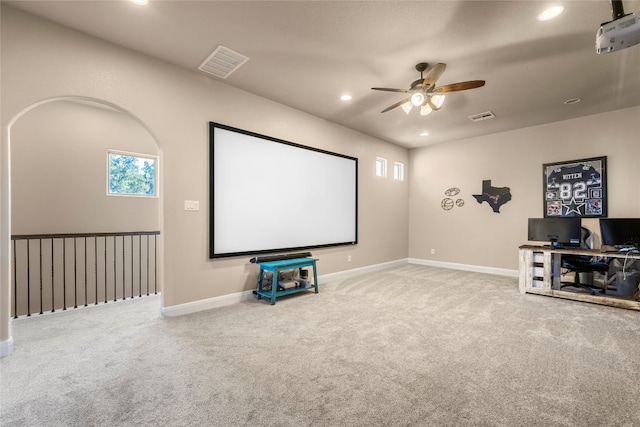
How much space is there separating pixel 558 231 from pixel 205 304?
5451 mm

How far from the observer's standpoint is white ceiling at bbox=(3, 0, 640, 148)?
2514 millimetres

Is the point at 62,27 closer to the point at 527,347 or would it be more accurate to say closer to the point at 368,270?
the point at 527,347

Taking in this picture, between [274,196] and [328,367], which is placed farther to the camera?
[274,196]

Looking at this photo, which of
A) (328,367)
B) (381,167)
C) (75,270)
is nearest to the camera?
(328,367)

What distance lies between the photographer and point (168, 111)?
3.45m

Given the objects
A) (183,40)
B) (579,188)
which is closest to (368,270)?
(579,188)

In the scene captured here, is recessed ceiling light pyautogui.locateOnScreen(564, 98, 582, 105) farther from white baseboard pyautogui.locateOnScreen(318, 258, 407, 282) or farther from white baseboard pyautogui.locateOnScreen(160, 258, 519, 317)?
white baseboard pyautogui.locateOnScreen(318, 258, 407, 282)

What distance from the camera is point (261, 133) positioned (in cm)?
435

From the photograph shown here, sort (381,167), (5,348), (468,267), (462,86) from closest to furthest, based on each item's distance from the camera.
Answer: (5,348) → (462,86) → (468,267) → (381,167)

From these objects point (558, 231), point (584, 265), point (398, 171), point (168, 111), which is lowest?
point (584, 265)

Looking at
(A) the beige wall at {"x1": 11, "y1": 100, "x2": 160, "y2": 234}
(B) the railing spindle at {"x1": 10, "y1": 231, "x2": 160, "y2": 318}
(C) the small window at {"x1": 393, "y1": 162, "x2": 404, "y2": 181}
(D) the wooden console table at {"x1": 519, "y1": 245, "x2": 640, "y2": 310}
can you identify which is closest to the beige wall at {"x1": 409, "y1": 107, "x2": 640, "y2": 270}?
(C) the small window at {"x1": 393, "y1": 162, "x2": 404, "y2": 181}

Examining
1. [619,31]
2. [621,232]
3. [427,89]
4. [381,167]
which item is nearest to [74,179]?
[427,89]

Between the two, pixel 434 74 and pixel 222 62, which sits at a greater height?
pixel 222 62

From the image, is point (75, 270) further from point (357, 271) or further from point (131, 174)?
point (357, 271)
